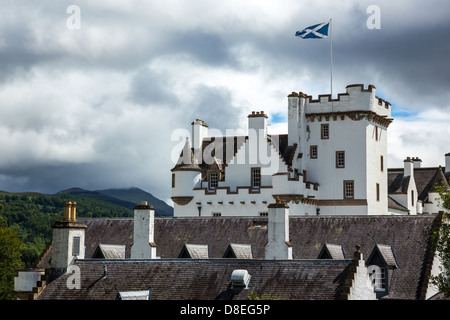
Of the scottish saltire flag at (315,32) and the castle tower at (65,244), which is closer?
the castle tower at (65,244)

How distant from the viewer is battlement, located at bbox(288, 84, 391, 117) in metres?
85.9

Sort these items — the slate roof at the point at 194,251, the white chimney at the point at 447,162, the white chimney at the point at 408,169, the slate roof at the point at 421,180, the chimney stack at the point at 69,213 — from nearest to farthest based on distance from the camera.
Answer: the chimney stack at the point at 69,213, the slate roof at the point at 194,251, the slate roof at the point at 421,180, the white chimney at the point at 408,169, the white chimney at the point at 447,162

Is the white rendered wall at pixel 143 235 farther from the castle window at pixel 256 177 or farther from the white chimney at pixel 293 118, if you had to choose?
the white chimney at pixel 293 118

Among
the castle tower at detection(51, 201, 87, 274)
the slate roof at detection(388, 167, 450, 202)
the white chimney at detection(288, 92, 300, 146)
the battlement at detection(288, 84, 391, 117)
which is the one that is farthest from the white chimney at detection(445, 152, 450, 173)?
the castle tower at detection(51, 201, 87, 274)

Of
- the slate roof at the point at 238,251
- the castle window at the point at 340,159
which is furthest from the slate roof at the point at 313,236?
the castle window at the point at 340,159

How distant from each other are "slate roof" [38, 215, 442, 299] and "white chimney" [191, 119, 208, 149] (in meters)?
28.6

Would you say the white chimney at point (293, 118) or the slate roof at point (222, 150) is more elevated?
the white chimney at point (293, 118)

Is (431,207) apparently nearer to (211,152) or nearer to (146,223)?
(211,152)

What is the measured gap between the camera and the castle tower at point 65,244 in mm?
44344

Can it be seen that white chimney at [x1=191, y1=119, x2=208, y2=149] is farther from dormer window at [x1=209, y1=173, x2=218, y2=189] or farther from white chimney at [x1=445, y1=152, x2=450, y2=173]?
white chimney at [x1=445, y1=152, x2=450, y2=173]

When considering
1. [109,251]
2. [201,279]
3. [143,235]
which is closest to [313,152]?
[143,235]

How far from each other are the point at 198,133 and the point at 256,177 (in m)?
10.5
